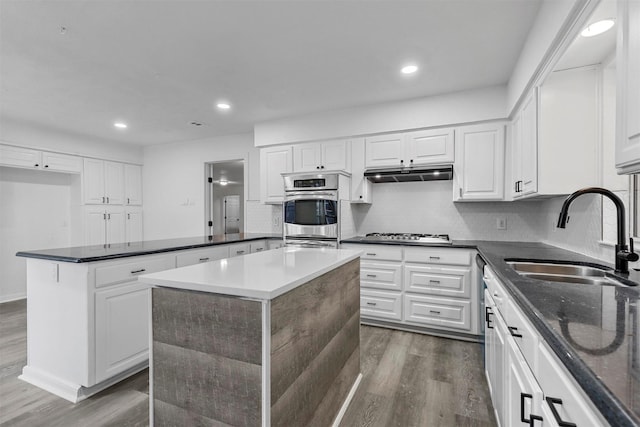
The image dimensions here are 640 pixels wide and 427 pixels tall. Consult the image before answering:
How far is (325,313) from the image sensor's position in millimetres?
1548

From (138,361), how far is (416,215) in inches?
125

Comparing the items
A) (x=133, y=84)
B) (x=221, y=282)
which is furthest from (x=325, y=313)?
(x=133, y=84)

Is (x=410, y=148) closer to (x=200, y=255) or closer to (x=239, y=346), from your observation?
(x=200, y=255)

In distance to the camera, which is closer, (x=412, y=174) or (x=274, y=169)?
(x=412, y=174)

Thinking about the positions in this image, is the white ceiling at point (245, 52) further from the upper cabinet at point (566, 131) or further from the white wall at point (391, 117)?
the upper cabinet at point (566, 131)

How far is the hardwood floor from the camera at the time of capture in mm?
1786

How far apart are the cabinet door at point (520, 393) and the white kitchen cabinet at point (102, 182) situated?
6005 millimetres

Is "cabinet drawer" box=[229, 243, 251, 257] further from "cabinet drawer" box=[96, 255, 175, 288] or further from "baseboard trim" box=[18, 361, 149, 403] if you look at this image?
"baseboard trim" box=[18, 361, 149, 403]

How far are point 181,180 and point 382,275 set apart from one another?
4.12 metres

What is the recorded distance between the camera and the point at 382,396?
2.01 m

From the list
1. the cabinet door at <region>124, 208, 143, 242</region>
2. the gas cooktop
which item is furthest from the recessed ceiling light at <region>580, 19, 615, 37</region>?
the cabinet door at <region>124, 208, 143, 242</region>

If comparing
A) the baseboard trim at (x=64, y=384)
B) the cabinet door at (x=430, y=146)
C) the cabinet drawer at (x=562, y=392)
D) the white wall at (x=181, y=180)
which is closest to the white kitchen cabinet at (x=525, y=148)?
the cabinet door at (x=430, y=146)

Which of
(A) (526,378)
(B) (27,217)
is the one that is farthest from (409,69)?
(B) (27,217)

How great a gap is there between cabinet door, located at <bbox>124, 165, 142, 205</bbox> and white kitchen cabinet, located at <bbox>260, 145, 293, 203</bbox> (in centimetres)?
303
